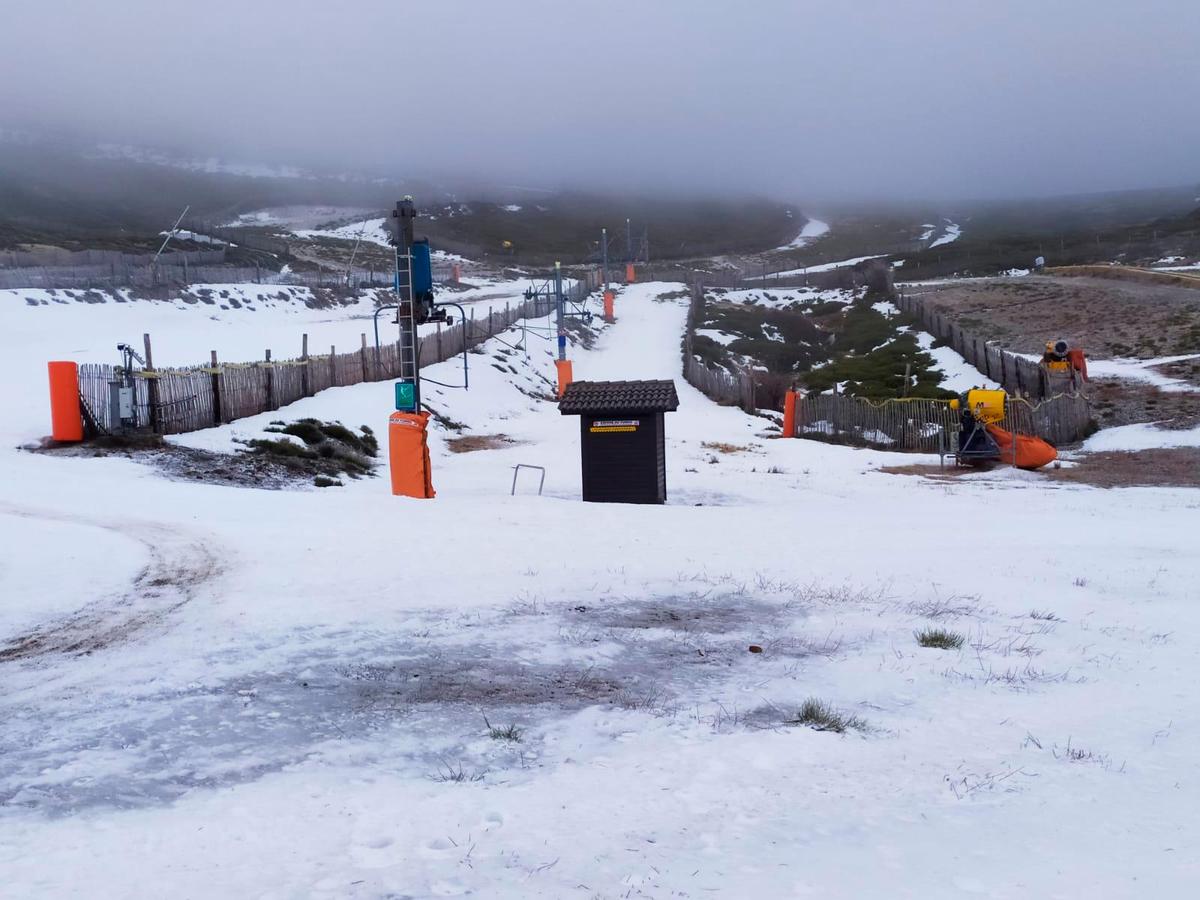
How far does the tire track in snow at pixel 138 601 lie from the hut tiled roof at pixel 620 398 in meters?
8.02

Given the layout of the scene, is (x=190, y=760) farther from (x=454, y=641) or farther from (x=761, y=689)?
(x=761, y=689)

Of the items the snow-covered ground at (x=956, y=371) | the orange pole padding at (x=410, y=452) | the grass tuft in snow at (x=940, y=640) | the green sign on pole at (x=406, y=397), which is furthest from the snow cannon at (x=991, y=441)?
the grass tuft in snow at (x=940, y=640)

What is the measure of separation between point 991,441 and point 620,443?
38.7 feet

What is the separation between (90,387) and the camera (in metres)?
18.7

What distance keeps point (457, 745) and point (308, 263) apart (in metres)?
76.6

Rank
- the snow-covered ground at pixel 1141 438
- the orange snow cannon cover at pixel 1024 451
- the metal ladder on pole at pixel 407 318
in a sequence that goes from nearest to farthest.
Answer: the metal ladder on pole at pixel 407 318 → the orange snow cannon cover at pixel 1024 451 → the snow-covered ground at pixel 1141 438

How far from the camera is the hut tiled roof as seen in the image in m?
18.3

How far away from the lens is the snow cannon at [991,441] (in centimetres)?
2584

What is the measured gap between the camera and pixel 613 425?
18.7m

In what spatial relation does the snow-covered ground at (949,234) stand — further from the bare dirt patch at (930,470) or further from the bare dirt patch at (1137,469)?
the bare dirt patch at (930,470)

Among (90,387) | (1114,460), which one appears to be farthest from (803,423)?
(90,387)

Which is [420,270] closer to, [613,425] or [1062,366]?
[613,425]

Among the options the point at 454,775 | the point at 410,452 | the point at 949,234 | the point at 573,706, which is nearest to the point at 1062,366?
the point at 410,452

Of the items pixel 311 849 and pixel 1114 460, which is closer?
pixel 311 849
